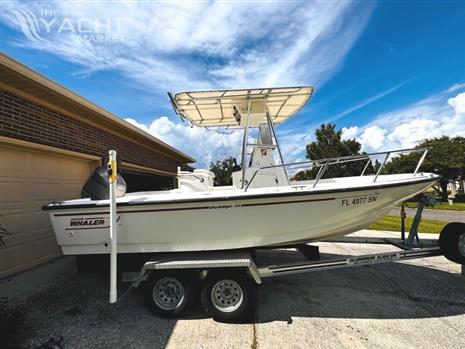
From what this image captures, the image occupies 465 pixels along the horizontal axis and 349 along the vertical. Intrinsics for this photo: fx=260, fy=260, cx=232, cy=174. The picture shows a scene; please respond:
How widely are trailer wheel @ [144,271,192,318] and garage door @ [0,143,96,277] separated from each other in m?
2.93

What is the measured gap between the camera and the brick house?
4.25 metres

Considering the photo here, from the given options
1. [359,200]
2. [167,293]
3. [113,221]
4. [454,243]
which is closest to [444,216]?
[454,243]

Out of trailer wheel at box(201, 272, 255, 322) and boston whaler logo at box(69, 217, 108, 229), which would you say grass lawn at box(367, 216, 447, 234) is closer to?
trailer wheel at box(201, 272, 255, 322)

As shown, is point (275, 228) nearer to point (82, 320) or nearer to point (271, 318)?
point (271, 318)

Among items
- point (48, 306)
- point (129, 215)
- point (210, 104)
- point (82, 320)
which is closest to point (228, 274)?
point (129, 215)

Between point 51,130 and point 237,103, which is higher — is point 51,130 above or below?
below

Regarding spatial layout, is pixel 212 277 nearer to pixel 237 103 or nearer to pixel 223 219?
pixel 223 219

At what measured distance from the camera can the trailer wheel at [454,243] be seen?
11.3 feet

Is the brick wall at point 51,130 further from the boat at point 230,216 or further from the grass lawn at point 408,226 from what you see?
the grass lawn at point 408,226

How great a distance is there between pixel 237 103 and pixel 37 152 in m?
3.84

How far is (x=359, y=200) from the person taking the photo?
10.6 feet

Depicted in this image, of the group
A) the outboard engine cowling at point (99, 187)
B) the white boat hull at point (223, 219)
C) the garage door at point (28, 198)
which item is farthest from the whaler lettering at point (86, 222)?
the garage door at point (28, 198)

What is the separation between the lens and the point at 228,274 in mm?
3029

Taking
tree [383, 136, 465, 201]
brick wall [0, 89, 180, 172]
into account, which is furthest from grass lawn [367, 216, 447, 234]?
tree [383, 136, 465, 201]
